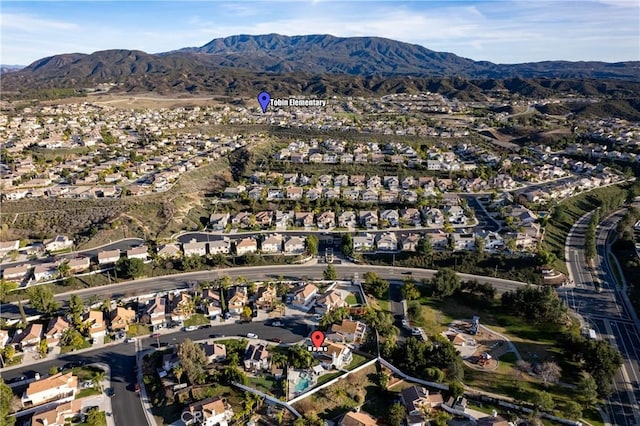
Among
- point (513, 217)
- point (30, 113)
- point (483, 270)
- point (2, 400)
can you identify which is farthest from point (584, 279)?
point (30, 113)

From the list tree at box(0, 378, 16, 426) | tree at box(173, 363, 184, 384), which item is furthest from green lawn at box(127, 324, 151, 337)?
tree at box(0, 378, 16, 426)

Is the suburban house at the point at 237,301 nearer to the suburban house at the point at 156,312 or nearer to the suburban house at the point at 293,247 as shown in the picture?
the suburban house at the point at 156,312

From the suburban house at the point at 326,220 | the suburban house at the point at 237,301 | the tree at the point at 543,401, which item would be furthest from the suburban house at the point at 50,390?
the suburban house at the point at 326,220

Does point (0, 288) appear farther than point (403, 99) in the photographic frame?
No

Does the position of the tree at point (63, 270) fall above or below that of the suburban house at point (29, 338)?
above

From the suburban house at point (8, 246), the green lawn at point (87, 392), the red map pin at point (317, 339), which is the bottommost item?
the green lawn at point (87, 392)

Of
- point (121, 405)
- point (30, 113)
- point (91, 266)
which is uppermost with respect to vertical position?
point (30, 113)

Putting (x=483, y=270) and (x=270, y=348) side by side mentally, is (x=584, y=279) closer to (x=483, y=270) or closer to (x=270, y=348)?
(x=483, y=270)
